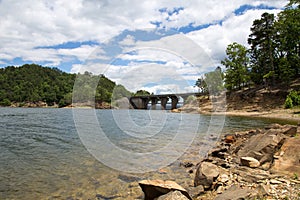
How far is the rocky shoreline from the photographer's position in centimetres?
554

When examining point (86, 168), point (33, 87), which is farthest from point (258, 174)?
point (33, 87)

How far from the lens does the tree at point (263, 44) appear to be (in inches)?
1998

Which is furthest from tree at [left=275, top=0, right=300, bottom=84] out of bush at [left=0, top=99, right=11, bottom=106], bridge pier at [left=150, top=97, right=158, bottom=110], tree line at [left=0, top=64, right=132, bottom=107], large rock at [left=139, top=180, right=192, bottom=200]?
bush at [left=0, top=99, right=11, bottom=106]

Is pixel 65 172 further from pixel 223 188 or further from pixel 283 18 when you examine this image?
pixel 283 18

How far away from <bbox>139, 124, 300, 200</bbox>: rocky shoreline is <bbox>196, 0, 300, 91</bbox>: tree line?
29685 millimetres

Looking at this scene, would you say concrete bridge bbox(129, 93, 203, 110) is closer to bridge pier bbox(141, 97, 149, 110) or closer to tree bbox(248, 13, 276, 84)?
bridge pier bbox(141, 97, 149, 110)

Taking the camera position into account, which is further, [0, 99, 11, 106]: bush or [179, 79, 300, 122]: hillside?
[0, 99, 11, 106]: bush

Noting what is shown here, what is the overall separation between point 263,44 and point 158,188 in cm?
5799

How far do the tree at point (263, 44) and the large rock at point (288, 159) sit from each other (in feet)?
154

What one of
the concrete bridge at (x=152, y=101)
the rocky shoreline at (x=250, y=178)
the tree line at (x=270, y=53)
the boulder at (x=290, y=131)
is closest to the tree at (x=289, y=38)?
the tree line at (x=270, y=53)

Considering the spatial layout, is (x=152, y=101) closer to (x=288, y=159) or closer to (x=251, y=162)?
(x=251, y=162)

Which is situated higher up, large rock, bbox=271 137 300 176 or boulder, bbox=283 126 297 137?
boulder, bbox=283 126 297 137

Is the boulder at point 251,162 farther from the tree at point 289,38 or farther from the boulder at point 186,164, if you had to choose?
the tree at point 289,38

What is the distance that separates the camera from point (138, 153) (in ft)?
43.8
